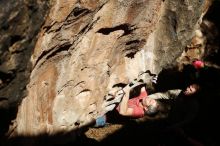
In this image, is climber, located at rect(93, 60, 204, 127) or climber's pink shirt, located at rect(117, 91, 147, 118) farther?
climber's pink shirt, located at rect(117, 91, 147, 118)

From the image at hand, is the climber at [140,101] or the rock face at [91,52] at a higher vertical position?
the rock face at [91,52]

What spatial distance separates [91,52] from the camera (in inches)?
196

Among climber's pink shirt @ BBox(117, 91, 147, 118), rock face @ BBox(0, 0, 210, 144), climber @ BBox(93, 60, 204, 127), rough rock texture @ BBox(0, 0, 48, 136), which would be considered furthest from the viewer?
climber's pink shirt @ BBox(117, 91, 147, 118)

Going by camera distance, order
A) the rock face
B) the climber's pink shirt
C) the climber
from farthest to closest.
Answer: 1. the climber's pink shirt
2. the climber
3. the rock face

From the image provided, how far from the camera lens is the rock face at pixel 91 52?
13.5 ft

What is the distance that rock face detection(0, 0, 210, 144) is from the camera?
4125 millimetres

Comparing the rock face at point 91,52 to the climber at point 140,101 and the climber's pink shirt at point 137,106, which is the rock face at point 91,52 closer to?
the climber at point 140,101

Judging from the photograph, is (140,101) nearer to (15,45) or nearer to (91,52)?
(91,52)

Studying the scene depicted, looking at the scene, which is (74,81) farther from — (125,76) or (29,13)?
(29,13)

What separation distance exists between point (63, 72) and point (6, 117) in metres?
1.17

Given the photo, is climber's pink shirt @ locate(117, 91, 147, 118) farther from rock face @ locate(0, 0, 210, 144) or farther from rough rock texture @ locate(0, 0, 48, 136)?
rough rock texture @ locate(0, 0, 48, 136)

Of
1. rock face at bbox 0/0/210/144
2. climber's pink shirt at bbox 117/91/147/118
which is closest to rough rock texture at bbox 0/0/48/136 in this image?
rock face at bbox 0/0/210/144

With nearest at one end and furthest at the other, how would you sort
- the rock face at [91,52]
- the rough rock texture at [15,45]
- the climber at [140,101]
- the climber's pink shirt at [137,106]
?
1. the rough rock texture at [15,45]
2. the rock face at [91,52]
3. the climber at [140,101]
4. the climber's pink shirt at [137,106]

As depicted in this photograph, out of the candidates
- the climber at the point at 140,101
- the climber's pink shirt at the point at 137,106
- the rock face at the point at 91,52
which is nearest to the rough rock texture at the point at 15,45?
the rock face at the point at 91,52
